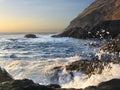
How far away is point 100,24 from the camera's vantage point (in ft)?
283

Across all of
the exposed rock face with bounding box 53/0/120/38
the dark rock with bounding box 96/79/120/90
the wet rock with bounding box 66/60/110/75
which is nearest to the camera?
the dark rock with bounding box 96/79/120/90

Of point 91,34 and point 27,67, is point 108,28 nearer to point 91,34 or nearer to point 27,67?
point 91,34

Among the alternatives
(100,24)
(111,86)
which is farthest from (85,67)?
(100,24)

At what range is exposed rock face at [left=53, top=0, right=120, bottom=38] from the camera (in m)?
80.0

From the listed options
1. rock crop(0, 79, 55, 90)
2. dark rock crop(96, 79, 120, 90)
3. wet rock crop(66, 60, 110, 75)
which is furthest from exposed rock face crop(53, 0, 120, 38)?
rock crop(0, 79, 55, 90)

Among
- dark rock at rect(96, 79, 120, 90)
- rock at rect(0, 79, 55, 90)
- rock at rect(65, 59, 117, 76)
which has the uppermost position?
rock at rect(0, 79, 55, 90)

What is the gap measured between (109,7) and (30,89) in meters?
97.2

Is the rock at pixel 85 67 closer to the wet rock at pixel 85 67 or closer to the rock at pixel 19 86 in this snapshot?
the wet rock at pixel 85 67

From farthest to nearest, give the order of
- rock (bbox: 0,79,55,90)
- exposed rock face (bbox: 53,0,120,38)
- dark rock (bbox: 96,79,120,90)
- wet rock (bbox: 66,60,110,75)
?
1. exposed rock face (bbox: 53,0,120,38)
2. wet rock (bbox: 66,60,110,75)
3. rock (bbox: 0,79,55,90)
4. dark rock (bbox: 96,79,120,90)

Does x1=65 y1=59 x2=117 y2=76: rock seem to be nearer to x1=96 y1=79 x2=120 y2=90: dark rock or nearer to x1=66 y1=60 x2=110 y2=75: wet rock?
x1=66 y1=60 x2=110 y2=75: wet rock

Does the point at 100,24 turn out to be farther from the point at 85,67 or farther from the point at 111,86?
the point at 111,86

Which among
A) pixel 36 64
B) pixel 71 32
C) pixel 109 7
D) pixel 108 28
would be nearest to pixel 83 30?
pixel 71 32

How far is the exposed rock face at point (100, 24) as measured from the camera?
3149 inches

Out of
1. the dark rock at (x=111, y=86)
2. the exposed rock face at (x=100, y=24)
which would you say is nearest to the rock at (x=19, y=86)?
the dark rock at (x=111, y=86)
